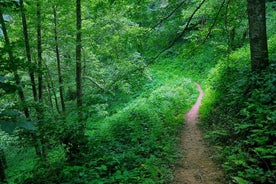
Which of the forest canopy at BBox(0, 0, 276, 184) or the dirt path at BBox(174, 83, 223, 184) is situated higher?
the forest canopy at BBox(0, 0, 276, 184)

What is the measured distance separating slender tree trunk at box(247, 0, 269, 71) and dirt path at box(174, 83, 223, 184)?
284 centimetres

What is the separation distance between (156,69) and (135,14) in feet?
67.5

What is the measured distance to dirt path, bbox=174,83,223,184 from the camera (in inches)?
203

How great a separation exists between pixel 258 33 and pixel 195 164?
401 cm

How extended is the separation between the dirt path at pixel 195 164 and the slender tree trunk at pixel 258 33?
284 cm

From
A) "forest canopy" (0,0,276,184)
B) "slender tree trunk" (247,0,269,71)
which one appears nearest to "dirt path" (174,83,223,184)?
"forest canopy" (0,0,276,184)

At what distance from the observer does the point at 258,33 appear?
265 inches

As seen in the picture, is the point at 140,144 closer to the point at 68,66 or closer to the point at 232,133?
the point at 232,133

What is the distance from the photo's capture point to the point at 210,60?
25.5 meters

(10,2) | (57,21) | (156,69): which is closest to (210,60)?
(156,69)

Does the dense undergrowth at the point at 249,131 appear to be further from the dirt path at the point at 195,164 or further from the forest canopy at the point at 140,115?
the dirt path at the point at 195,164

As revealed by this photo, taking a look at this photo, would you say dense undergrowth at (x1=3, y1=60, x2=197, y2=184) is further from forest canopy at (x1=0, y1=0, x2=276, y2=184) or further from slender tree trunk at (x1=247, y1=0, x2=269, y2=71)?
slender tree trunk at (x1=247, y1=0, x2=269, y2=71)

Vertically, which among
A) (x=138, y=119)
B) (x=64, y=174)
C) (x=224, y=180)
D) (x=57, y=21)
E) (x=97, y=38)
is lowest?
(x=224, y=180)

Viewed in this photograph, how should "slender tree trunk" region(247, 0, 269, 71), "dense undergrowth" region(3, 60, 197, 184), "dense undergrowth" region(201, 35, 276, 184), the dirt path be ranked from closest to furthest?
1. "dense undergrowth" region(201, 35, 276, 184)
2. "dense undergrowth" region(3, 60, 197, 184)
3. the dirt path
4. "slender tree trunk" region(247, 0, 269, 71)
